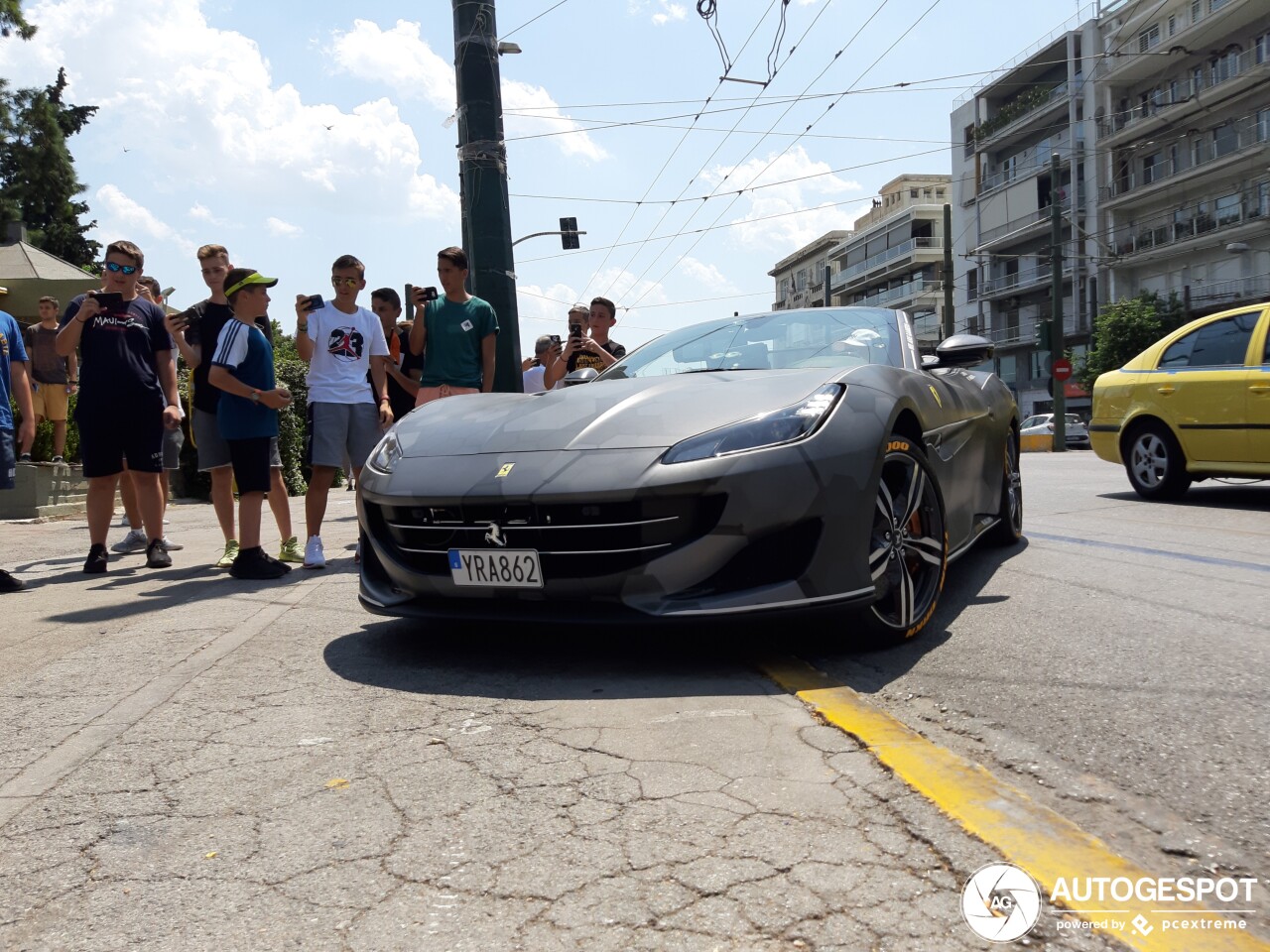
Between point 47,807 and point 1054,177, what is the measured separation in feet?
107

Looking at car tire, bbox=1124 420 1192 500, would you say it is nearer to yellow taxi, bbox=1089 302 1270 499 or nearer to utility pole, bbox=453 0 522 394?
yellow taxi, bbox=1089 302 1270 499

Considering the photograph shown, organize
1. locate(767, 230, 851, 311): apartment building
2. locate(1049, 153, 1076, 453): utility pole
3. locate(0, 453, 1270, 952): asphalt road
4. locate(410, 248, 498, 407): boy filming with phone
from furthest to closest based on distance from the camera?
1. locate(767, 230, 851, 311): apartment building
2. locate(1049, 153, 1076, 453): utility pole
3. locate(410, 248, 498, 407): boy filming with phone
4. locate(0, 453, 1270, 952): asphalt road

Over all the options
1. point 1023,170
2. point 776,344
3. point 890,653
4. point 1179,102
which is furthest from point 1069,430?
point 890,653

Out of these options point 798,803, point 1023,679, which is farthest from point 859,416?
point 798,803

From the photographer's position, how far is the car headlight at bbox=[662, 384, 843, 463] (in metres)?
2.99

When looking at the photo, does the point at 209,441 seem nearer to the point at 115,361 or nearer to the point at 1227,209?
the point at 115,361

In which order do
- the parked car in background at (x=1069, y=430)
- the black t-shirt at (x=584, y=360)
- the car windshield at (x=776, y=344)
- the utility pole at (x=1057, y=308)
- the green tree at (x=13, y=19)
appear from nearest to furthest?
the car windshield at (x=776, y=344), the black t-shirt at (x=584, y=360), the green tree at (x=13, y=19), the utility pole at (x=1057, y=308), the parked car in background at (x=1069, y=430)

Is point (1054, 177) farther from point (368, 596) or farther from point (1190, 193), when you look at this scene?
point (368, 596)

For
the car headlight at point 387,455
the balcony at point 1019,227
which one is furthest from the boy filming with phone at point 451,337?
the balcony at point 1019,227

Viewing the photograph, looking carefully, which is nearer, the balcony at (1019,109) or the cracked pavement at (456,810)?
the cracked pavement at (456,810)

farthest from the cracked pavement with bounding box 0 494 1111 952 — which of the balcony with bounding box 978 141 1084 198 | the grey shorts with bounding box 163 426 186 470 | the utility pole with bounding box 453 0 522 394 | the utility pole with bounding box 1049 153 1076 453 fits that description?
the balcony with bounding box 978 141 1084 198

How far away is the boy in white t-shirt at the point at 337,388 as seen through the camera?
5.55 metres

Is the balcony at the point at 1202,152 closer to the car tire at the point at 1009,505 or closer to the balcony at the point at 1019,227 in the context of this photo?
the balcony at the point at 1019,227

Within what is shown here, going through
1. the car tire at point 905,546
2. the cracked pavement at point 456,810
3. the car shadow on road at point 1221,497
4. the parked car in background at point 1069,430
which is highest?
the car tire at point 905,546
